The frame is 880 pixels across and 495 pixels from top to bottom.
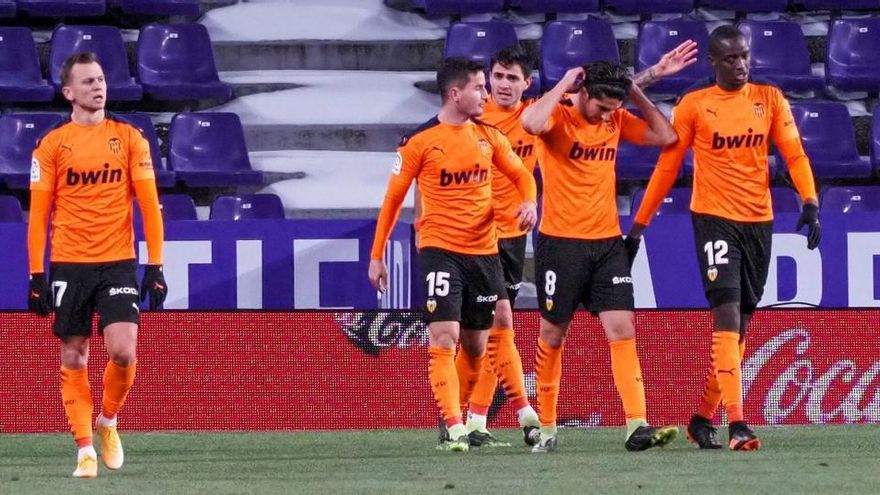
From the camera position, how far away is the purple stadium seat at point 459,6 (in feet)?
46.7

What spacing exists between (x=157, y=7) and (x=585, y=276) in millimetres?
7072

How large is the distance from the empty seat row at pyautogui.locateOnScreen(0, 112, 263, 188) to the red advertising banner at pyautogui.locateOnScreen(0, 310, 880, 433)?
10.5 ft

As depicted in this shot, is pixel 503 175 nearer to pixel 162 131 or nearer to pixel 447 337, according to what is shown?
pixel 447 337

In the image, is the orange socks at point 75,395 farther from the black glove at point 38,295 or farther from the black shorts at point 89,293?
the black glove at point 38,295

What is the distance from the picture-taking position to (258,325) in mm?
9711

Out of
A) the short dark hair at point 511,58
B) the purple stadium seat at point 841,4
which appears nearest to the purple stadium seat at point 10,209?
the short dark hair at point 511,58

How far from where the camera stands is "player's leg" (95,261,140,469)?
7.51m

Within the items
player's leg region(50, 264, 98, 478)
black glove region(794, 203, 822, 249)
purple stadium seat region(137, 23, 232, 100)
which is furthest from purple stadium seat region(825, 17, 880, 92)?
player's leg region(50, 264, 98, 478)

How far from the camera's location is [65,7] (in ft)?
46.0

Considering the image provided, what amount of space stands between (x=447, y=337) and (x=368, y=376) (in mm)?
1578

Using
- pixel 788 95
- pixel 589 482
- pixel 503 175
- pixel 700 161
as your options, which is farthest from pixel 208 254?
pixel 788 95

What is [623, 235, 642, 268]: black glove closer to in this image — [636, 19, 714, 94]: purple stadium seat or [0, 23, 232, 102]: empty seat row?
[636, 19, 714, 94]: purple stadium seat

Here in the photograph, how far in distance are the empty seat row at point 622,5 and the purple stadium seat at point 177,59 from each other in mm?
1882

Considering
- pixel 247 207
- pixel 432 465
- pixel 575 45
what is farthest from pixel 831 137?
pixel 432 465
